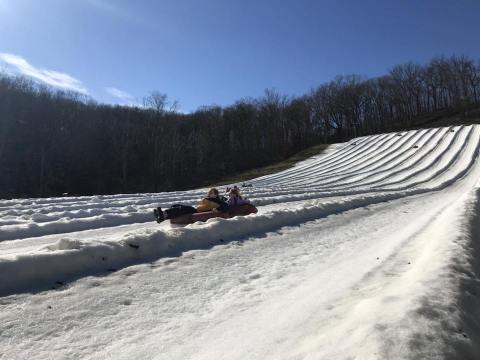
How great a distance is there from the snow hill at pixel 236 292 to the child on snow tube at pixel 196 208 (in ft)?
4.55

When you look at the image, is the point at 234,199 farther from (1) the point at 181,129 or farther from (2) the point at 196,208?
(1) the point at 181,129

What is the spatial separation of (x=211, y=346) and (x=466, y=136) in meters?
46.7

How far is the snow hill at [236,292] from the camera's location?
2875 millimetres

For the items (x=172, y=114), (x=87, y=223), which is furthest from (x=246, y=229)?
(x=172, y=114)

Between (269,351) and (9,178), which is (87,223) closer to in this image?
(269,351)

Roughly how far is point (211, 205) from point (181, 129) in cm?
5165

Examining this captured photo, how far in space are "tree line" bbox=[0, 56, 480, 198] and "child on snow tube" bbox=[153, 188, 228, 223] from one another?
108ft

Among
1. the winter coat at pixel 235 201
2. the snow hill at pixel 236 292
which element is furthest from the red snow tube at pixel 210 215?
the snow hill at pixel 236 292

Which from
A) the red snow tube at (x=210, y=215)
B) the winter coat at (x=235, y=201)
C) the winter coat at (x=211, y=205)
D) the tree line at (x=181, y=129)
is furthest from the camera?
the tree line at (x=181, y=129)

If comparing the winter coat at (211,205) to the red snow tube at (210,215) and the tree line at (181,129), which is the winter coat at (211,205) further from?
the tree line at (181,129)

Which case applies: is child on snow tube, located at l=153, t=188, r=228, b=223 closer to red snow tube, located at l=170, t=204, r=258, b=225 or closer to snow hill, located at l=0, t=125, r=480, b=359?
red snow tube, located at l=170, t=204, r=258, b=225

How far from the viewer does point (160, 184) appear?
46688 millimetres

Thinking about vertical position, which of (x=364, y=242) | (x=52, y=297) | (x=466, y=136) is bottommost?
(x=364, y=242)

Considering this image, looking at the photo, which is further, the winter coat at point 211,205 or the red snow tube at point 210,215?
the winter coat at point 211,205
